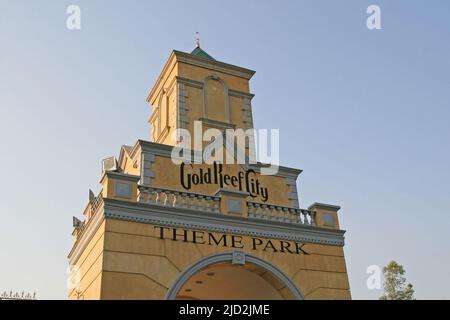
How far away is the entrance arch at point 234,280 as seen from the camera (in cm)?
1400

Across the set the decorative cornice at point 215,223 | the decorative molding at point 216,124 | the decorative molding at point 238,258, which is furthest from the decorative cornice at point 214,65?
the decorative molding at point 238,258

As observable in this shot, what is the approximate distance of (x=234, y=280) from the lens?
1614 cm

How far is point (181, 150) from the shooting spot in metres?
16.6

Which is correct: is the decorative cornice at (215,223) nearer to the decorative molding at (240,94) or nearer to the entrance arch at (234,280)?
the entrance arch at (234,280)

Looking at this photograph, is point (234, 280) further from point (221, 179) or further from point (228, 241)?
point (221, 179)

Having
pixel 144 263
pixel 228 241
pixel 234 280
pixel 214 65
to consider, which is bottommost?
pixel 144 263

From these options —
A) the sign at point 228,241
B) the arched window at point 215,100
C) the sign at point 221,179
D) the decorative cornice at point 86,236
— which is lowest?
the sign at point 228,241

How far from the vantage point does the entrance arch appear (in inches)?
551

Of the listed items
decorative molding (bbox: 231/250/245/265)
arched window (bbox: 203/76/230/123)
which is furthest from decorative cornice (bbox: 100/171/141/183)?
arched window (bbox: 203/76/230/123)

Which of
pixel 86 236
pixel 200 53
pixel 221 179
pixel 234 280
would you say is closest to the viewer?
pixel 86 236

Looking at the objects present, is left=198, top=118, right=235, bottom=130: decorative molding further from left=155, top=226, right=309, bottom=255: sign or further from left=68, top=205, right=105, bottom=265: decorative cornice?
left=68, top=205, right=105, bottom=265: decorative cornice

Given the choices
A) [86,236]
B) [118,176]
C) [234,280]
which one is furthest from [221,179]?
[86,236]
